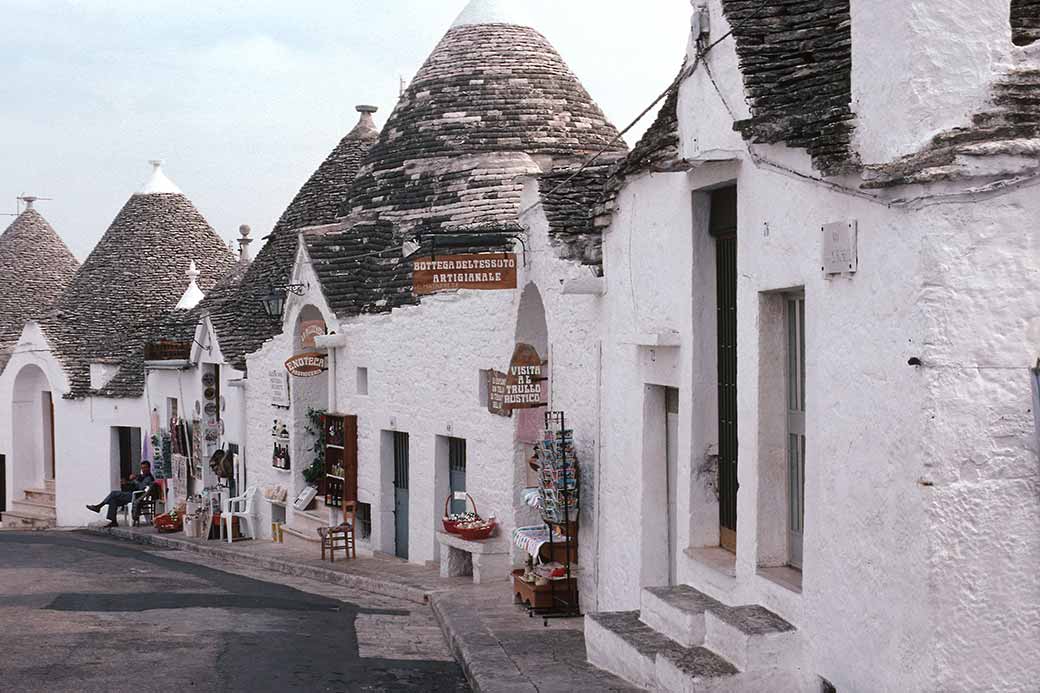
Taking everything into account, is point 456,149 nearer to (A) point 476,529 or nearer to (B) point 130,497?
(A) point 476,529

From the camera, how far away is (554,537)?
12.3 m

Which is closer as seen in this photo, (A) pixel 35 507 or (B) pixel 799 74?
(B) pixel 799 74

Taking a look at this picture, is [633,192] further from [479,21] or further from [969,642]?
[479,21]

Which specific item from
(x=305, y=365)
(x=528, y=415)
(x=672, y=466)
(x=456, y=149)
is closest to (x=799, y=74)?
(x=672, y=466)

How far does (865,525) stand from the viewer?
21.2ft

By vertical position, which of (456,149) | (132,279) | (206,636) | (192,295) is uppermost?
(456,149)

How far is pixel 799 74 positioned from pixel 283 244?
764 inches

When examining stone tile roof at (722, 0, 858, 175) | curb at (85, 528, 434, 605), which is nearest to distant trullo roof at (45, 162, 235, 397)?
curb at (85, 528, 434, 605)

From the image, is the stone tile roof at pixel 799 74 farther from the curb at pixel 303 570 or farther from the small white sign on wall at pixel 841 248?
the curb at pixel 303 570

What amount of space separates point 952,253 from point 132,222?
101ft

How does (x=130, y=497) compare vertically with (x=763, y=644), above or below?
below

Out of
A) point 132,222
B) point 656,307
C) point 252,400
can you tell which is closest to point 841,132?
point 656,307

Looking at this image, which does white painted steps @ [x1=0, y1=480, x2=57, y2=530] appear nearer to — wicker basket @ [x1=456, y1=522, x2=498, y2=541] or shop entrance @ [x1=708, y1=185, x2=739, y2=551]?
wicker basket @ [x1=456, y1=522, x2=498, y2=541]

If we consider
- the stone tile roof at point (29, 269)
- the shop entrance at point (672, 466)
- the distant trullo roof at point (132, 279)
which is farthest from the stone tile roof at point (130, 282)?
the shop entrance at point (672, 466)
